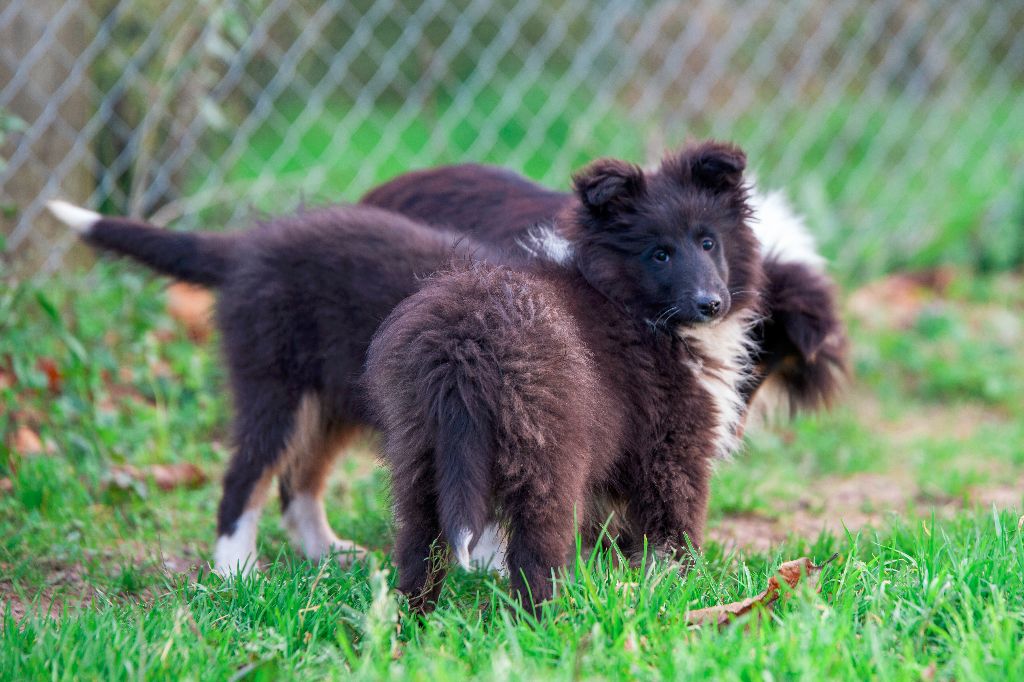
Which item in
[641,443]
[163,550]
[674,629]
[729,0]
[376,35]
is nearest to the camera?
Result: [674,629]

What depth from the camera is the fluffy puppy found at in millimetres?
3773

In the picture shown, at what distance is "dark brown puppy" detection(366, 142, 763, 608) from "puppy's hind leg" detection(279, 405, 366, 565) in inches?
42.6

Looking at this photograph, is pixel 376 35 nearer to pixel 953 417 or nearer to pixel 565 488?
pixel 953 417

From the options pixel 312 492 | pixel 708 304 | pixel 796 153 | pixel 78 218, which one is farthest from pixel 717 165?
pixel 796 153

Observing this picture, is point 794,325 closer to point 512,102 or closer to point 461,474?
point 461,474

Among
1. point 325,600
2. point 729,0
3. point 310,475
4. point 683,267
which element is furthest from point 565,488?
point 729,0

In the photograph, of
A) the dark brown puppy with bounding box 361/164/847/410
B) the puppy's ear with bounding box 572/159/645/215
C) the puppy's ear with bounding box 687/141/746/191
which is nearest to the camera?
the puppy's ear with bounding box 572/159/645/215

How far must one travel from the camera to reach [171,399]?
5223 millimetres

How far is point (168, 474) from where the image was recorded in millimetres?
4793

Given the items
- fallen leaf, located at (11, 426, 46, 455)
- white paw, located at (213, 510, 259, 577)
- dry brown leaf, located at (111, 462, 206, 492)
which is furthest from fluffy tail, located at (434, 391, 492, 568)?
fallen leaf, located at (11, 426, 46, 455)

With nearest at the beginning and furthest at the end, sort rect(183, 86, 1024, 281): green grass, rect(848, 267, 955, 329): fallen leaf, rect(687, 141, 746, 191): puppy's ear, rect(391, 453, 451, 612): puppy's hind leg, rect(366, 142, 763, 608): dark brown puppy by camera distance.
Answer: rect(366, 142, 763, 608): dark brown puppy → rect(391, 453, 451, 612): puppy's hind leg → rect(687, 141, 746, 191): puppy's ear → rect(848, 267, 955, 329): fallen leaf → rect(183, 86, 1024, 281): green grass

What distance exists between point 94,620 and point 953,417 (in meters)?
4.88

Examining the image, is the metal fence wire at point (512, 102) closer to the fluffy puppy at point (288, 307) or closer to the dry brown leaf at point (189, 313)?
the dry brown leaf at point (189, 313)

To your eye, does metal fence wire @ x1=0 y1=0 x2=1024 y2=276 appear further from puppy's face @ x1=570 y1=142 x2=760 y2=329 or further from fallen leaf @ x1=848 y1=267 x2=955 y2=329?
puppy's face @ x1=570 y1=142 x2=760 y2=329
